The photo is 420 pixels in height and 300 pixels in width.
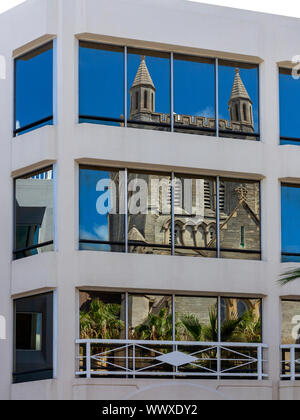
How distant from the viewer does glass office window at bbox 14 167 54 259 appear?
2616cm

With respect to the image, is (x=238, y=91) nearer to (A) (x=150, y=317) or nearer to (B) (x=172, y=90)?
(B) (x=172, y=90)

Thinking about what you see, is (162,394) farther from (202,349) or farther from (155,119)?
(155,119)

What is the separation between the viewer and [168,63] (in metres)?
27.4

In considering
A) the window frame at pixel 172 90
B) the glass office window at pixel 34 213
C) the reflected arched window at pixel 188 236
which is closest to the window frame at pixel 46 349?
the glass office window at pixel 34 213

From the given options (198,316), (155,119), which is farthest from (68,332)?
(155,119)

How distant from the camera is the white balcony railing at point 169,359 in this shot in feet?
82.5

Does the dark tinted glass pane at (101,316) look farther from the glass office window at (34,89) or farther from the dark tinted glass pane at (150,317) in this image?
the glass office window at (34,89)

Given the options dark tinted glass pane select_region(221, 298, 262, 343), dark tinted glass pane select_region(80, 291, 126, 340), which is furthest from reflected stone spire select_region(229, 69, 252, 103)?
dark tinted glass pane select_region(80, 291, 126, 340)

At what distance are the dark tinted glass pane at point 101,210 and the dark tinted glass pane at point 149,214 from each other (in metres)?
0.27

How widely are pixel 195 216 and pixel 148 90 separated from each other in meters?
3.40

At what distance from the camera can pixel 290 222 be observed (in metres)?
27.8

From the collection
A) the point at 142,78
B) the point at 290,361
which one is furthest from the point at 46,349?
the point at 142,78

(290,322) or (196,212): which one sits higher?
(196,212)

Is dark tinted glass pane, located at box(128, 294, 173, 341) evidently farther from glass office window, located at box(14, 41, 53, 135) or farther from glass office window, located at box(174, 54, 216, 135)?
glass office window, located at box(14, 41, 53, 135)
